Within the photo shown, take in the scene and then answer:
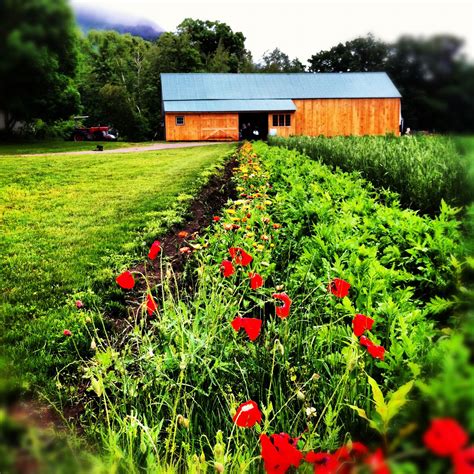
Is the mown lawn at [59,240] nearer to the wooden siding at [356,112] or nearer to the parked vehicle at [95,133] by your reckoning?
the parked vehicle at [95,133]

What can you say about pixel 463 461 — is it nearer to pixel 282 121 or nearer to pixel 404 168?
pixel 404 168

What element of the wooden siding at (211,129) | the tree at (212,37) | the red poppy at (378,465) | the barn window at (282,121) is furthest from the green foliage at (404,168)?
the barn window at (282,121)

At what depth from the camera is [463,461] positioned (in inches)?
9.7

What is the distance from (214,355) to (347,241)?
1186 millimetres

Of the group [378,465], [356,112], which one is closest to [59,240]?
[356,112]

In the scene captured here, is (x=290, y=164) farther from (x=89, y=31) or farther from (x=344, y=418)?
(x=89, y=31)

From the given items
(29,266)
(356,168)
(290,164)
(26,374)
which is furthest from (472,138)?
(290,164)

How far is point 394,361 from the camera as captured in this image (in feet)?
7.00

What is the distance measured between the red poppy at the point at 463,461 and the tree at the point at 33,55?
1.26 ft

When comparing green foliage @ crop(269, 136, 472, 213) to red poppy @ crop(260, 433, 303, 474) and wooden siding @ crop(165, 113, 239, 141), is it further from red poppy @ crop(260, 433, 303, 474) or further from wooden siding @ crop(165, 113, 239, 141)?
wooden siding @ crop(165, 113, 239, 141)

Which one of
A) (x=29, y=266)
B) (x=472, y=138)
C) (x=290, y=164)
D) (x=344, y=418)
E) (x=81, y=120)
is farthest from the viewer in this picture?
(x=290, y=164)

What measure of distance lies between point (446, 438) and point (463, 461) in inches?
0.6

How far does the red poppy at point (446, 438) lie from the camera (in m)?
0.24

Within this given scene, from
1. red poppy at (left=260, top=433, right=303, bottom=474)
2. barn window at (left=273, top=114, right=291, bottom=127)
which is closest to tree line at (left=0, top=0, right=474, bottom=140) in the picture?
red poppy at (left=260, top=433, right=303, bottom=474)
